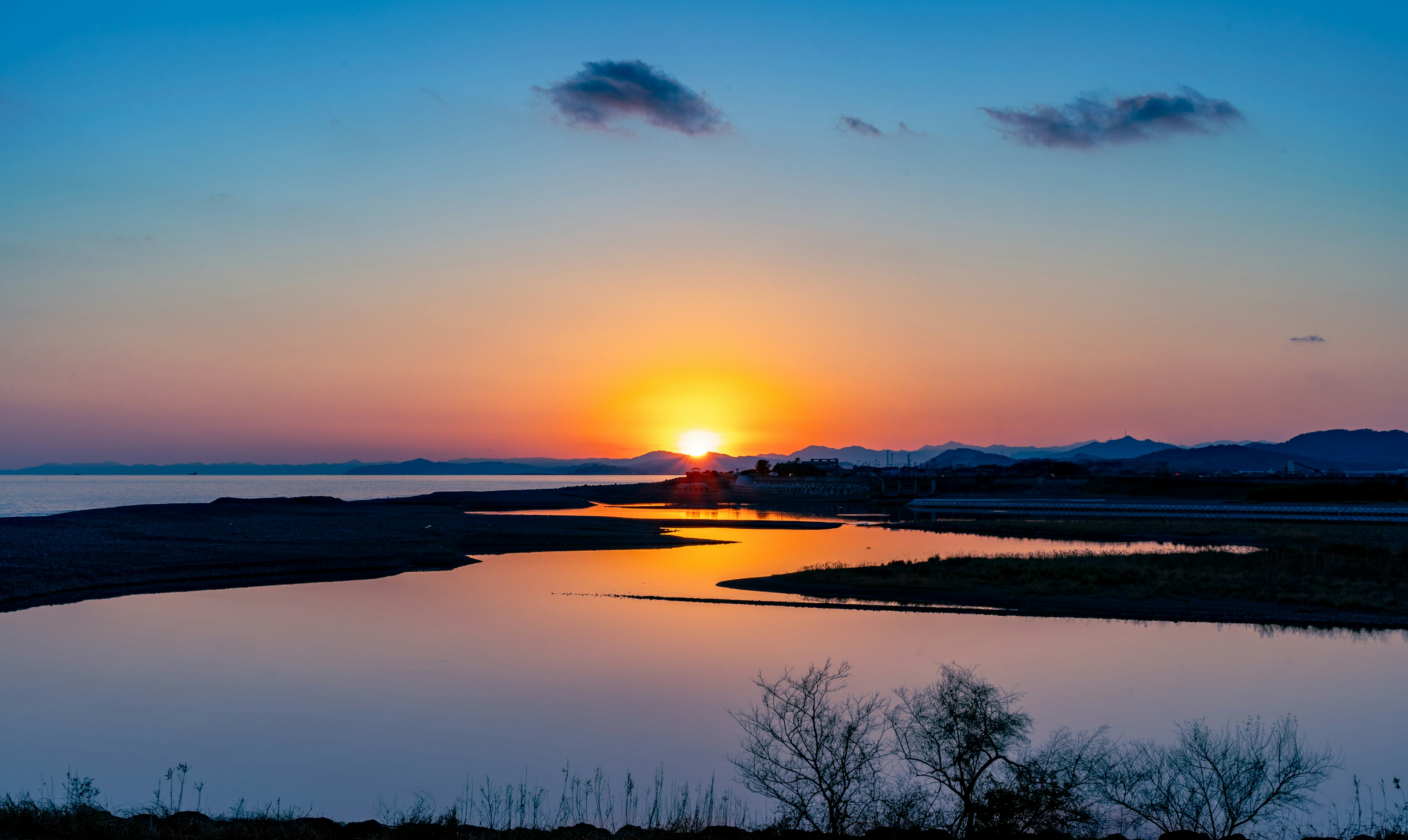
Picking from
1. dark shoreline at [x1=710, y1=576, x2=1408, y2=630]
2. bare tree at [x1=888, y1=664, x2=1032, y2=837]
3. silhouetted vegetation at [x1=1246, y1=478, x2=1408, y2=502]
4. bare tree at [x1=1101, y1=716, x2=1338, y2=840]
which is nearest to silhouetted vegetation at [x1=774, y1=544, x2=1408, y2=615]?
dark shoreline at [x1=710, y1=576, x2=1408, y2=630]

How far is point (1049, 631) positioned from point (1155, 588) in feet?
31.9

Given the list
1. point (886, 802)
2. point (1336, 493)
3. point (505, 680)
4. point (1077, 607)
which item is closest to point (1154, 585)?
point (1077, 607)

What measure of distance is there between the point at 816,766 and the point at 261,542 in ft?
161

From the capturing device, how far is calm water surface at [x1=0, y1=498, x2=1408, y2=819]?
15.0 m

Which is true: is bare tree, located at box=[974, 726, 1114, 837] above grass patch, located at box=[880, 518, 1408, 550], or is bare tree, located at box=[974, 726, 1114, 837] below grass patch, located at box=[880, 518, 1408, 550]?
above

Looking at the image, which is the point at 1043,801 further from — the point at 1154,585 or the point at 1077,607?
the point at 1154,585

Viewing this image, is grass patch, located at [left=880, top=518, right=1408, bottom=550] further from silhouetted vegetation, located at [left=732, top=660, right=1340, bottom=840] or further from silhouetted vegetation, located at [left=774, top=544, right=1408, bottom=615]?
silhouetted vegetation, located at [left=732, top=660, right=1340, bottom=840]

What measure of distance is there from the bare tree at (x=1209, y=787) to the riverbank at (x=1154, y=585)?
58.9ft

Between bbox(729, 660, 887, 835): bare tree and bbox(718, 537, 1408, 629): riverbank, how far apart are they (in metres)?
18.5

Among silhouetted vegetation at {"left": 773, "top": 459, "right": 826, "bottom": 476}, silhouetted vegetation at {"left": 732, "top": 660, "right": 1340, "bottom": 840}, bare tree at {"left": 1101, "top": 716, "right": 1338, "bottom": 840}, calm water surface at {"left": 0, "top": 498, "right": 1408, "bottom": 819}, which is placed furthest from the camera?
silhouetted vegetation at {"left": 773, "top": 459, "right": 826, "bottom": 476}

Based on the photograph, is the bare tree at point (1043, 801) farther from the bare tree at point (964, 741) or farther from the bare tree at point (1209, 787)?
the bare tree at point (1209, 787)

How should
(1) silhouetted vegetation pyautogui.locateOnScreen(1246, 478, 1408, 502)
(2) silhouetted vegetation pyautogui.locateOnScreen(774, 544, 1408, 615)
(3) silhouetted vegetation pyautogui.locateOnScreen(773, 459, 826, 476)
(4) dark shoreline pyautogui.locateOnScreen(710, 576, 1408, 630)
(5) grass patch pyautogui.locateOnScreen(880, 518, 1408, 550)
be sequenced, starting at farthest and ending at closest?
(3) silhouetted vegetation pyautogui.locateOnScreen(773, 459, 826, 476), (1) silhouetted vegetation pyautogui.locateOnScreen(1246, 478, 1408, 502), (5) grass patch pyautogui.locateOnScreen(880, 518, 1408, 550), (2) silhouetted vegetation pyautogui.locateOnScreen(774, 544, 1408, 615), (4) dark shoreline pyautogui.locateOnScreen(710, 576, 1408, 630)

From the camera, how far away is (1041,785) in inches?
444

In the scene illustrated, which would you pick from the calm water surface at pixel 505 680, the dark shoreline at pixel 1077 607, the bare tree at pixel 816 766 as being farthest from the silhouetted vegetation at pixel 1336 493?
the bare tree at pixel 816 766
